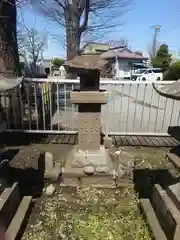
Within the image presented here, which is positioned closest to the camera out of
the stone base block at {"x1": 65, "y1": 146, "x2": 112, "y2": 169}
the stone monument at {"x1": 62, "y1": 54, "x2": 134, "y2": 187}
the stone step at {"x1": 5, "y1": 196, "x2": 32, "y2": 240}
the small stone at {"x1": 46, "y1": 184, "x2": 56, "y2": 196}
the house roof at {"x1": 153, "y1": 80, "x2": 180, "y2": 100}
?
the house roof at {"x1": 153, "y1": 80, "x2": 180, "y2": 100}

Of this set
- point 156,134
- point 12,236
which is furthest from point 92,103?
point 156,134

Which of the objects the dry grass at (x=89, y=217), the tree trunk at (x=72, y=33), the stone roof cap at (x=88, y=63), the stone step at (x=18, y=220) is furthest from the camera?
the tree trunk at (x=72, y=33)

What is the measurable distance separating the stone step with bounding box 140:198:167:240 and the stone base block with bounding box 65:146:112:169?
0.73 m

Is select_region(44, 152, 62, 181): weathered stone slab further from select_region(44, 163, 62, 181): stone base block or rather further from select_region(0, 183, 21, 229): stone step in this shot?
select_region(0, 183, 21, 229): stone step

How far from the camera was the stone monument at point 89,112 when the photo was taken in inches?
113

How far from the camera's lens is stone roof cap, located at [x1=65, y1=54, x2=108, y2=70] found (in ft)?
9.24

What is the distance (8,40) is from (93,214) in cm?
391

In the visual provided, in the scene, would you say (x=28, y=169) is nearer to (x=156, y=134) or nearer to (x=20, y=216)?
(x=20, y=216)

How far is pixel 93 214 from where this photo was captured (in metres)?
2.52

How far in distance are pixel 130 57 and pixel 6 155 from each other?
105 feet

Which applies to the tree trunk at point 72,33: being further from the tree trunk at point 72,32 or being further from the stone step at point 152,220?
the stone step at point 152,220

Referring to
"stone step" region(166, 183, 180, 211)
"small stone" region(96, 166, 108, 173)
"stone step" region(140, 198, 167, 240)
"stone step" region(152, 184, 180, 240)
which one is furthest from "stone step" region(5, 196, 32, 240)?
"stone step" region(166, 183, 180, 211)

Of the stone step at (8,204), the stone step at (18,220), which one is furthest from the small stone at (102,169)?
the stone step at (8,204)

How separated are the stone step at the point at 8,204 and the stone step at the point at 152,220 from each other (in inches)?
56.6
